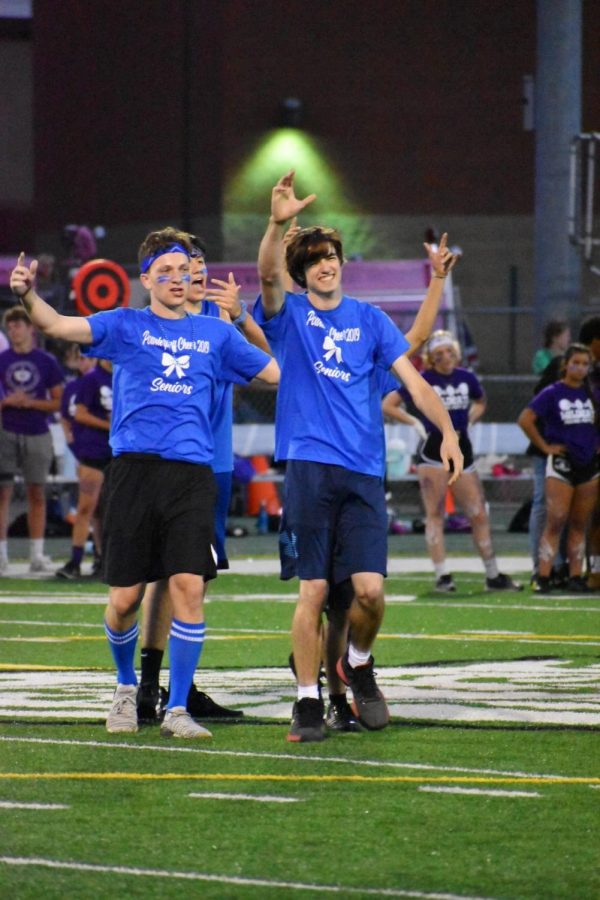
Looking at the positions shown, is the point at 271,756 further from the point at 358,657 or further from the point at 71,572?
the point at 71,572

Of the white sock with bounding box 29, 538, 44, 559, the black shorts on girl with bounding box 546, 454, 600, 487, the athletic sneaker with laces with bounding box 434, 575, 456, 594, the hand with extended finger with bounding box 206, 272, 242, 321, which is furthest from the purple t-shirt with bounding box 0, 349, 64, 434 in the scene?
the hand with extended finger with bounding box 206, 272, 242, 321

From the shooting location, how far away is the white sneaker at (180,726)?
26.1ft

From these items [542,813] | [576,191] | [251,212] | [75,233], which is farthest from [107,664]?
[251,212]

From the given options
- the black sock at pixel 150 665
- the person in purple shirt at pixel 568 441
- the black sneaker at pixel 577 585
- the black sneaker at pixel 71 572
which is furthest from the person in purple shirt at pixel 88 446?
the black sock at pixel 150 665

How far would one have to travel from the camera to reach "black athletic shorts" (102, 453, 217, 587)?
26.4ft

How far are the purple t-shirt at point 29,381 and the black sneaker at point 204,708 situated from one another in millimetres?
9132

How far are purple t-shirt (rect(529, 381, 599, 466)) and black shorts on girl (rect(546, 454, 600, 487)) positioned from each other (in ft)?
0.13

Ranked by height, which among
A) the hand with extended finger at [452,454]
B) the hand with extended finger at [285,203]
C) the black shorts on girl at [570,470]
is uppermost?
the hand with extended finger at [285,203]

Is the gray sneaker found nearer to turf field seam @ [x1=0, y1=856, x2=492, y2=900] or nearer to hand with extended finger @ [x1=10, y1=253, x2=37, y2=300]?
hand with extended finger @ [x1=10, y1=253, x2=37, y2=300]

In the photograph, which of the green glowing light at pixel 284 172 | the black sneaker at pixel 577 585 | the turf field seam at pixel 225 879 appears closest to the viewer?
the turf field seam at pixel 225 879

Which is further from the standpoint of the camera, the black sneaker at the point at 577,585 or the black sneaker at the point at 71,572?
the black sneaker at the point at 71,572

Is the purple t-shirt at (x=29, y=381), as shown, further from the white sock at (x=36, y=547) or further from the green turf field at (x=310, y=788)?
the green turf field at (x=310, y=788)

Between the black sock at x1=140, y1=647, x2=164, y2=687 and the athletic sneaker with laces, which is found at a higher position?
the black sock at x1=140, y1=647, x2=164, y2=687

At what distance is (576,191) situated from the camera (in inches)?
870
